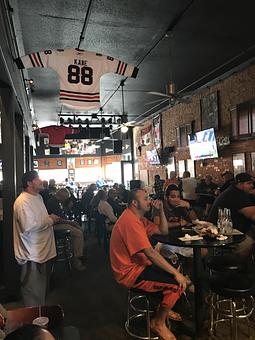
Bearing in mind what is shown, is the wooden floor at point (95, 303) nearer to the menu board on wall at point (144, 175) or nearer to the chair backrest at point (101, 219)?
the chair backrest at point (101, 219)

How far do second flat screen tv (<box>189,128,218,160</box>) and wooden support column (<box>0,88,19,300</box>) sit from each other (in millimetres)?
5675

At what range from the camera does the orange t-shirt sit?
2.65 m

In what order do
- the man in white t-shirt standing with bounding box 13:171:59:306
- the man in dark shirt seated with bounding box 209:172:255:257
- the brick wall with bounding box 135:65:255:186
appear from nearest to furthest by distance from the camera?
the man in white t-shirt standing with bounding box 13:171:59:306 < the man in dark shirt seated with bounding box 209:172:255:257 < the brick wall with bounding box 135:65:255:186

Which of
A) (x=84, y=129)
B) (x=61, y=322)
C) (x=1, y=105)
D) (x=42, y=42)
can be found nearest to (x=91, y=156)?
(x=84, y=129)

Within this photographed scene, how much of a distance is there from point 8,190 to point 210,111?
20.7 feet

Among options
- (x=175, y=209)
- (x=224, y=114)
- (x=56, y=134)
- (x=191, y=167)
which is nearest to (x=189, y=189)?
(x=191, y=167)

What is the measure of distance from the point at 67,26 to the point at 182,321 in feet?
14.8

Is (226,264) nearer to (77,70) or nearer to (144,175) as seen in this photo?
(77,70)

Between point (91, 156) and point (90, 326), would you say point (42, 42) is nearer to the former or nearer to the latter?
point (90, 326)

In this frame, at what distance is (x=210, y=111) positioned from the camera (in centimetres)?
845

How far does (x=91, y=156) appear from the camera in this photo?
77.7 ft

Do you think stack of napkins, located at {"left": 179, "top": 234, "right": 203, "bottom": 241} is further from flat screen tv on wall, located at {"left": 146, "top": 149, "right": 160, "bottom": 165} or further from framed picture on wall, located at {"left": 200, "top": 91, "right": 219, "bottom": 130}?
flat screen tv on wall, located at {"left": 146, "top": 149, "right": 160, "bottom": 165}

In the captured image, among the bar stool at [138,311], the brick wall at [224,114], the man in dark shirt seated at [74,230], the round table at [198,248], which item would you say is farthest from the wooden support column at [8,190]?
the brick wall at [224,114]

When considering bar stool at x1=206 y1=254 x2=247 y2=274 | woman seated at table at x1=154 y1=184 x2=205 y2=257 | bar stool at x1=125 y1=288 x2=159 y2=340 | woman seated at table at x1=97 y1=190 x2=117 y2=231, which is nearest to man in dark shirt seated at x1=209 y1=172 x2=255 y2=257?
bar stool at x1=206 y1=254 x2=247 y2=274
